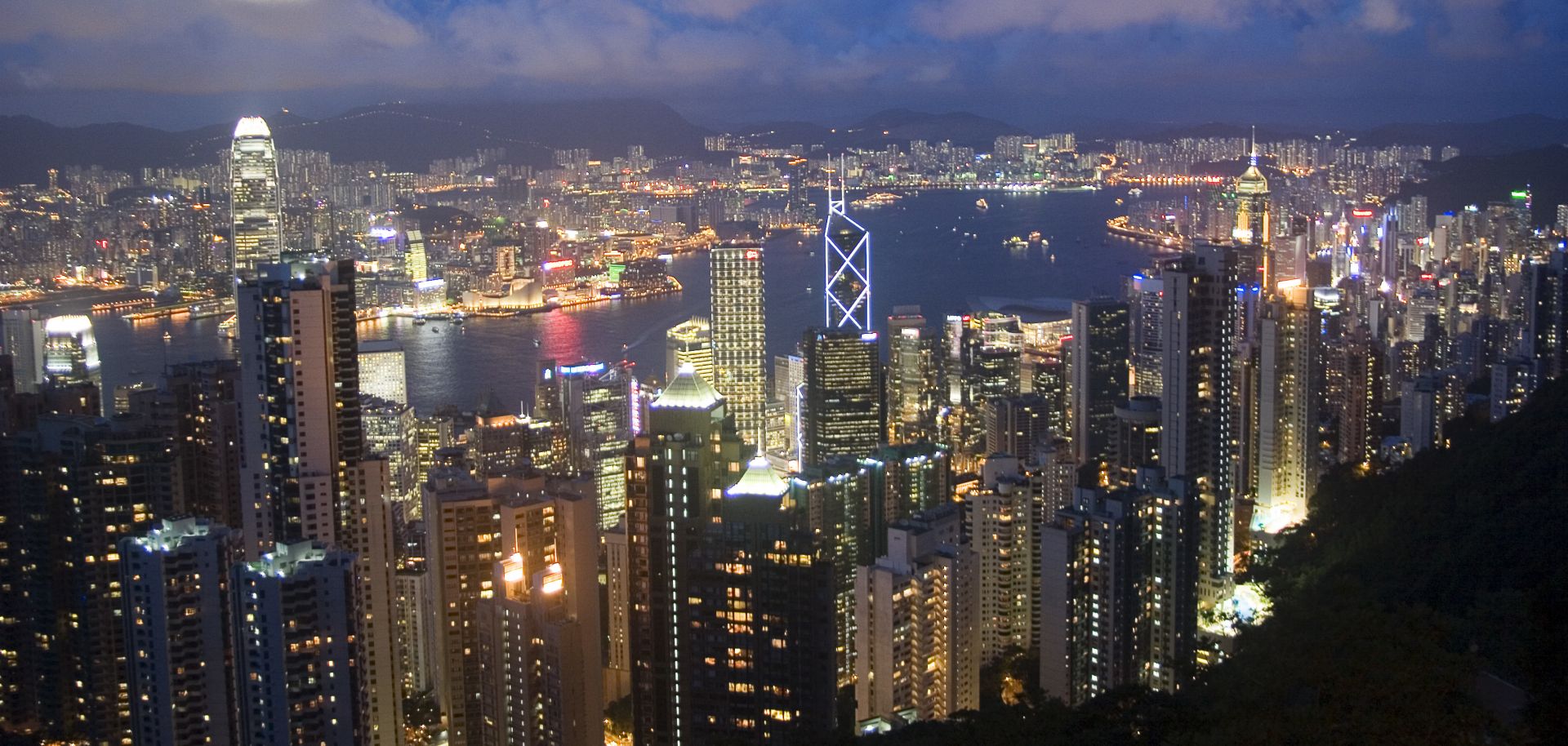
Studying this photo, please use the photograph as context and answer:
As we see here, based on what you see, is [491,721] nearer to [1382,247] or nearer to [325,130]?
[325,130]

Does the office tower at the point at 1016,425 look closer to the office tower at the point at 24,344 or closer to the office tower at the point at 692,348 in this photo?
the office tower at the point at 692,348

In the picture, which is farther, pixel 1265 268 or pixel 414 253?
pixel 414 253

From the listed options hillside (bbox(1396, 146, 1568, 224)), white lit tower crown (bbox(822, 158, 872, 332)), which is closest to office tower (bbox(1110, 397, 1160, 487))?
hillside (bbox(1396, 146, 1568, 224))

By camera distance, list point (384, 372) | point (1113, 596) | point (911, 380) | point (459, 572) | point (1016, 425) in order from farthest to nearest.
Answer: point (911, 380) → point (384, 372) → point (1016, 425) → point (459, 572) → point (1113, 596)

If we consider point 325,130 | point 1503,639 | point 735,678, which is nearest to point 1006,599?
point 735,678

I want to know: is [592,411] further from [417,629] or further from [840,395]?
[417,629]

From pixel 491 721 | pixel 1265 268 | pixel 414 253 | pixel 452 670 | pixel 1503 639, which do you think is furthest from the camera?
pixel 414 253

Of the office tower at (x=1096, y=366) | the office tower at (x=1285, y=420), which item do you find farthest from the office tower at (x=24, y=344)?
the office tower at (x=1285, y=420)

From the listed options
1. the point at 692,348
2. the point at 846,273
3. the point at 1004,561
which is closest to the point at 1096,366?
the point at 846,273
